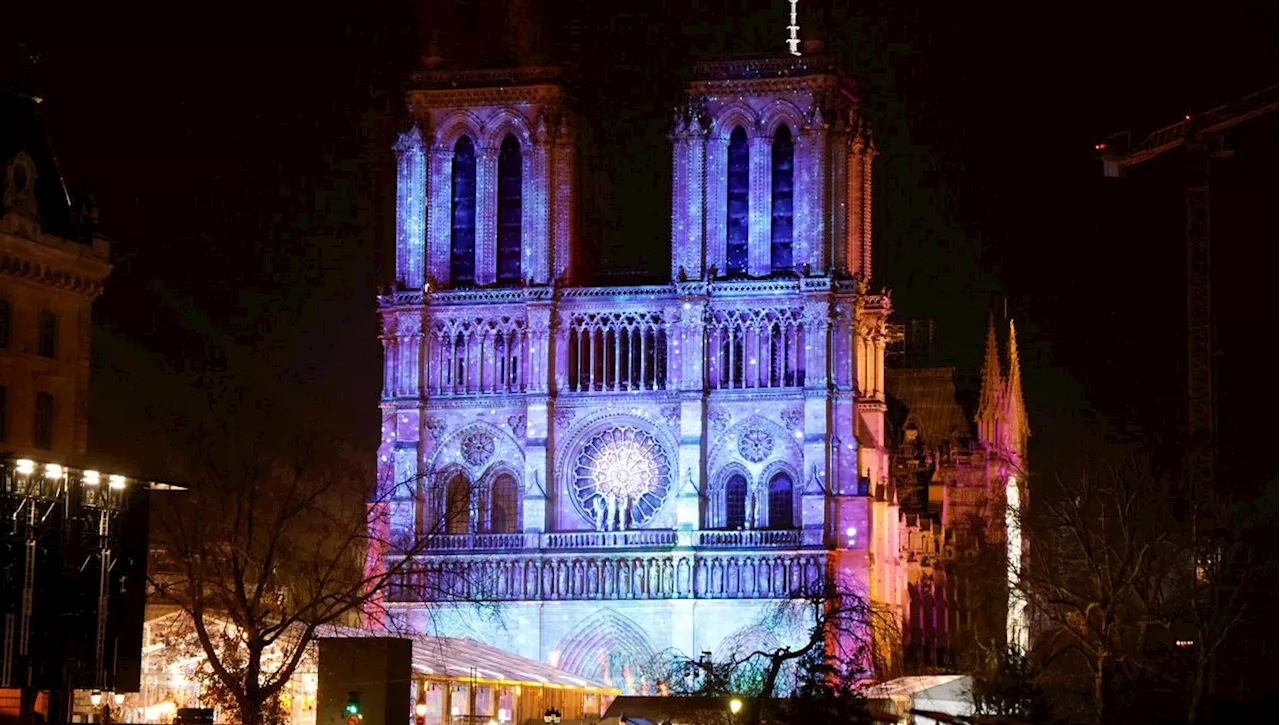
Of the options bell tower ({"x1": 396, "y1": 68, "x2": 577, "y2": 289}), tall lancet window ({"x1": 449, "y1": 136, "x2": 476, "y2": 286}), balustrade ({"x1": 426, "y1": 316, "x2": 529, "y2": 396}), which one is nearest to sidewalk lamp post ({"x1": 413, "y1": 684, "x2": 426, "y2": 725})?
balustrade ({"x1": 426, "y1": 316, "x2": 529, "y2": 396})

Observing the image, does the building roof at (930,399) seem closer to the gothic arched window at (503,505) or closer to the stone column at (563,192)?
the gothic arched window at (503,505)

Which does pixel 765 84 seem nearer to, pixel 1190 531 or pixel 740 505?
pixel 740 505

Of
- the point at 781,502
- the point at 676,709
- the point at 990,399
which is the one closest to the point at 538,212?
the point at 781,502

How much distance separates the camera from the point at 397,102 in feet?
371

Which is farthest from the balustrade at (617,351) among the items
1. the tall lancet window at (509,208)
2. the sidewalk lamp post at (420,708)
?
the sidewalk lamp post at (420,708)

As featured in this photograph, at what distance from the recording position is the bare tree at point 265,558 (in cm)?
7169

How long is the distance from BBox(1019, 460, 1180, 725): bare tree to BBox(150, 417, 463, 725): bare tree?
17500 mm

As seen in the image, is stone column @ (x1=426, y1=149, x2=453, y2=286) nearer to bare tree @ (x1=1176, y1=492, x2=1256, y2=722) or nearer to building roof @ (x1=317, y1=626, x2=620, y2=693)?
building roof @ (x1=317, y1=626, x2=620, y2=693)

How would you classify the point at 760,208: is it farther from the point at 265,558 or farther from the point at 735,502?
the point at 265,558

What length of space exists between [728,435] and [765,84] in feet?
41.9

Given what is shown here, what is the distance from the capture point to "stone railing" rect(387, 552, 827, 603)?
352 feet

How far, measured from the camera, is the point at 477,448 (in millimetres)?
111562

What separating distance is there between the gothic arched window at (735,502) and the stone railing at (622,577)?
213cm

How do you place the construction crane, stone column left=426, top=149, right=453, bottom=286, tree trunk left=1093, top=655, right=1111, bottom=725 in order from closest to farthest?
tree trunk left=1093, top=655, right=1111, bottom=725
the construction crane
stone column left=426, top=149, right=453, bottom=286
